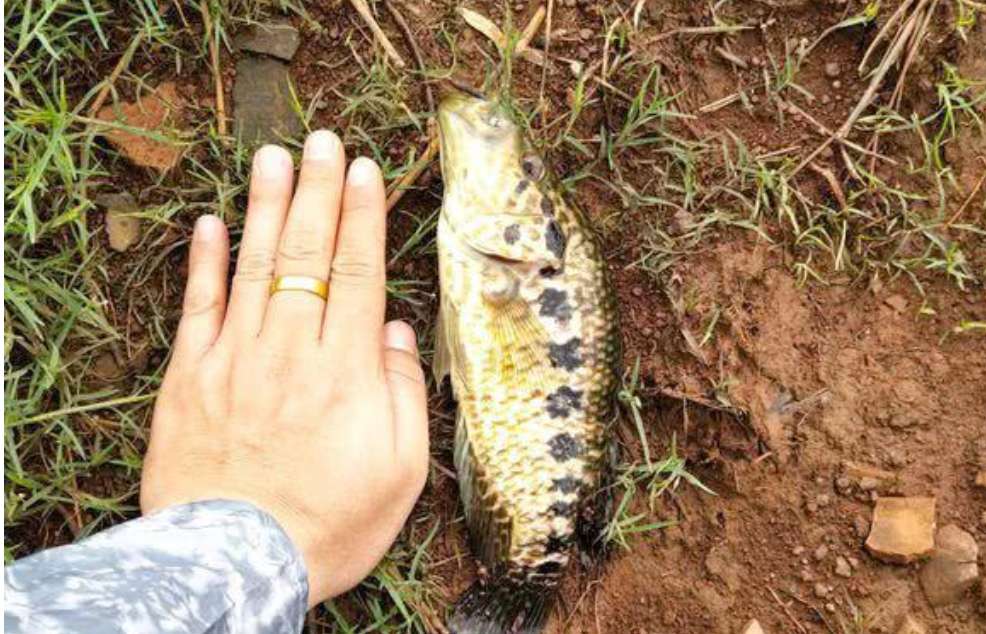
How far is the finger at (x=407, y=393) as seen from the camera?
3.49m

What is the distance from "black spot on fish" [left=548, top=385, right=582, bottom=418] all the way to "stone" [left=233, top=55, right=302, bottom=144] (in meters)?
1.28

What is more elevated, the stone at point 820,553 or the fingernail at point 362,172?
the fingernail at point 362,172

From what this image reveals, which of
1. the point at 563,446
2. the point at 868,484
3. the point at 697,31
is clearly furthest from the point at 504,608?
the point at 697,31

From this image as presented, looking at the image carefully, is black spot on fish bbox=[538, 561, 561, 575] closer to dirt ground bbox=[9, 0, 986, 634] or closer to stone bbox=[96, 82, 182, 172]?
dirt ground bbox=[9, 0, 986, 634]

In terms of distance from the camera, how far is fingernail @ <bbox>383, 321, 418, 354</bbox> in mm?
3623

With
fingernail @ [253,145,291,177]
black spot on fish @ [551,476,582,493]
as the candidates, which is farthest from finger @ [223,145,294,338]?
black spot on fish @ [551,476,582,493]

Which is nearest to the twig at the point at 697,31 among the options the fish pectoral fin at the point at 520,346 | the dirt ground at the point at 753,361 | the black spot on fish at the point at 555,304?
the dirt ground at the point at 753,361

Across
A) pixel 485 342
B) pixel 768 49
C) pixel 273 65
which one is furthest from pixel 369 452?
pixel 768 49

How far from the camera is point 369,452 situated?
133 inches

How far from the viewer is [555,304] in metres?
3.42

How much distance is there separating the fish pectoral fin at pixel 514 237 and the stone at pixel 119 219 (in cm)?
115

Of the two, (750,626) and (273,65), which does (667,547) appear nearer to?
(750,626)

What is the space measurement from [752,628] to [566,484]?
2.84 feet

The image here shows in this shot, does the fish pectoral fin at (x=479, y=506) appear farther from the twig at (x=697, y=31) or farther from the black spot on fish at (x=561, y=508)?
the twig at (x=697, y=31)
